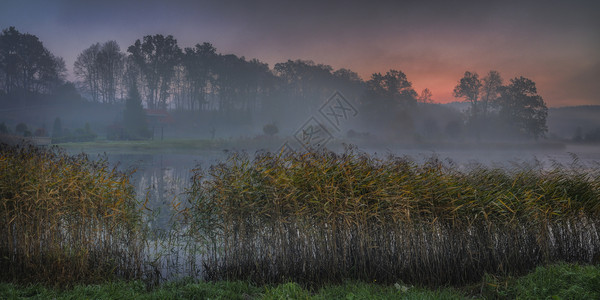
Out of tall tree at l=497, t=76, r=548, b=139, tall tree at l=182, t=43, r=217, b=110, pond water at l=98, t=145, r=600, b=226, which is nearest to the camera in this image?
pond water at l=98, t=145, r=600, b=226

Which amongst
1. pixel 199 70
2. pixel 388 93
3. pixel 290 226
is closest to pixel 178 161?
pixel 199 70

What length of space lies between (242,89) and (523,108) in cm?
4161

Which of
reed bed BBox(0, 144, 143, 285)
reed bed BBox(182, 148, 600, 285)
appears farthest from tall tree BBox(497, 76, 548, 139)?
reed bed BBox(0, 144, 143, 285)

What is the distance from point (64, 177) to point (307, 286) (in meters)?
4.37

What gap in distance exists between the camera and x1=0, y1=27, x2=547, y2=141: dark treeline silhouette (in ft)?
149

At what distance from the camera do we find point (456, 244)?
216 inches

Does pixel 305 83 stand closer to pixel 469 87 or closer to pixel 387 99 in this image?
pixel 387 99

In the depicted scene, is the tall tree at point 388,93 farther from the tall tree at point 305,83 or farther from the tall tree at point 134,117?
the tall tree at point 134,117

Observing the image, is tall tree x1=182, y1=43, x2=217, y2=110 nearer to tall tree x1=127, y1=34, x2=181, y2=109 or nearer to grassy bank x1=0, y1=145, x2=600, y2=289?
tall tree x1=127, y1=34, x2=181, y2=109

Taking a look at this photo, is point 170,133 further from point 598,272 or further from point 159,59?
point 598,272

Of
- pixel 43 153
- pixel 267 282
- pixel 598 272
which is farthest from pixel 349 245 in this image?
pixel 43 153

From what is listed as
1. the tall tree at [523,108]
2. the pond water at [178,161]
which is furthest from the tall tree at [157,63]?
the tall tree at [523,108]

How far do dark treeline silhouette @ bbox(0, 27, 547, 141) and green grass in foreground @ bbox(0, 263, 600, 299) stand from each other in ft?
135

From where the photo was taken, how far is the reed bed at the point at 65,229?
A: 5246 millimetres
